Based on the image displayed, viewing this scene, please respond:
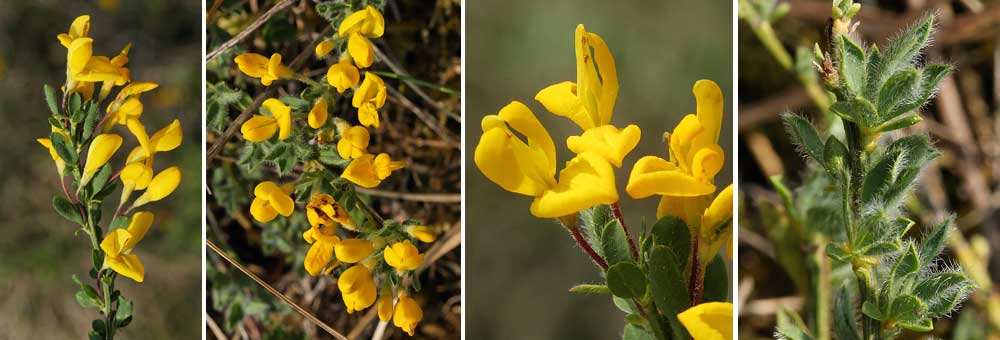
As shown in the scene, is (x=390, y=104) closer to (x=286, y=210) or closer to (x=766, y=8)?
(x=286, y=210)

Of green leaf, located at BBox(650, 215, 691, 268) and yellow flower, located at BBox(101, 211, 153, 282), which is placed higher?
green leaf, located at BBox(650, 215, 691, 268)

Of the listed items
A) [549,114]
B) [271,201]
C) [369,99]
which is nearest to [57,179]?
[271,201]

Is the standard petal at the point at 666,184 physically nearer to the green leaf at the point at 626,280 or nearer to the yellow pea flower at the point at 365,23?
the green leaf at the point at 626,280

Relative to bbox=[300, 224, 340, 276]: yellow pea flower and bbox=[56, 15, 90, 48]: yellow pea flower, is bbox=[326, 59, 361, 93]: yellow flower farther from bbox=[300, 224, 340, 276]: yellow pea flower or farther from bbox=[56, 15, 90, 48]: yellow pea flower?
bbox=[56, 15, 90, 48]: yellow pea flower

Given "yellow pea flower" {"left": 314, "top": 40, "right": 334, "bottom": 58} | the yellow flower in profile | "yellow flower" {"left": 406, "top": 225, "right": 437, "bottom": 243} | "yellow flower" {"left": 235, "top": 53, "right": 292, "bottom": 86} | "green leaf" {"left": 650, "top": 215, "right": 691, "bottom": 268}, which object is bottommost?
"yellow flower" {"left": 406, "top": 225, "right": 437, "bottom": 243}

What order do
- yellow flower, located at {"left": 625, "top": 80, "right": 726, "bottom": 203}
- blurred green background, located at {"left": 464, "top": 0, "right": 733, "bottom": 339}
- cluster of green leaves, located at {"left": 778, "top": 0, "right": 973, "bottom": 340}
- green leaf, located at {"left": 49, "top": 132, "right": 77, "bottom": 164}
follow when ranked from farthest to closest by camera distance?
A: green leaf, located at {"left": 49, "top": 132, "right": 77, "bottom": 164} < blurred green background, located at {"left": 464, "top": 0, "right": 733, "bottom": 339} < yellow flower, located at {"left": 625, "top": 80, "right": 726, "bottom": 203} < cluster of green leaves, located at {"left": 778, "top": 0, "right": 973, "bottom": 340}

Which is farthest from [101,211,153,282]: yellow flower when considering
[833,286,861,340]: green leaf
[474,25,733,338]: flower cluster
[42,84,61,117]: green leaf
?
[833,286,861,340]: green leaf
